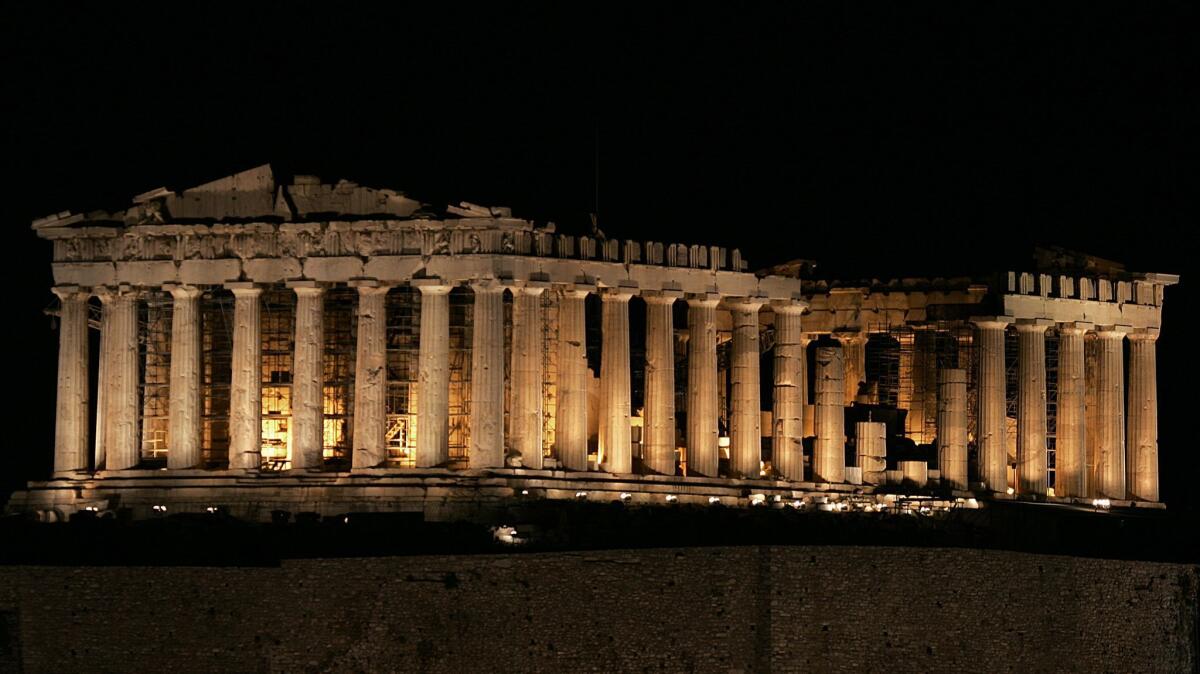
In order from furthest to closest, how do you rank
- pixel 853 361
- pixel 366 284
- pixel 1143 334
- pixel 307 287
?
pixel 853 361 → pixel 1143 334 → pixel 307 287 → pixel 366 284

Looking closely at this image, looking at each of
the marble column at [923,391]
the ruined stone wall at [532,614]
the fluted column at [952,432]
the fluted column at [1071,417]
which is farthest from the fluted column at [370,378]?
the fluted column at [1071,417]

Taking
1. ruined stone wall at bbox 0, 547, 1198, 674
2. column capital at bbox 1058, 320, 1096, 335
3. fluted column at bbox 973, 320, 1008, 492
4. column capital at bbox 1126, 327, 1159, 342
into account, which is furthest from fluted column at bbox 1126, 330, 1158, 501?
ruined stone wall at bbox 0, 547, 1198, 674

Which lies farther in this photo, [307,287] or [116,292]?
[116,292]

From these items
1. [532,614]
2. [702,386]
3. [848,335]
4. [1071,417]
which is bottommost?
[532,614]

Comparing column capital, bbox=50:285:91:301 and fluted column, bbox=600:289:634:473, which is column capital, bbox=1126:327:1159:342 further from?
column capital, bbox=50:285:91:301

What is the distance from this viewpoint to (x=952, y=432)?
128250 millimetres

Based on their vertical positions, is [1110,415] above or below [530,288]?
below

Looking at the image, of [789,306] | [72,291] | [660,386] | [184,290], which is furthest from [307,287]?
[789,306]

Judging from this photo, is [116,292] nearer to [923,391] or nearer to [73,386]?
[73,386]

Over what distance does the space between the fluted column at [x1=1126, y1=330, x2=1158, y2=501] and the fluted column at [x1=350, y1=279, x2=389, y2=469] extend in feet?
108

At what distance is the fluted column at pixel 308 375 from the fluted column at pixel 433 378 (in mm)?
3803

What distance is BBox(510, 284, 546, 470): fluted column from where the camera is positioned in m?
116

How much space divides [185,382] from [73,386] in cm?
449

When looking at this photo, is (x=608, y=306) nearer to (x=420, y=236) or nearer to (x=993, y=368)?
(x=420, y=236)
